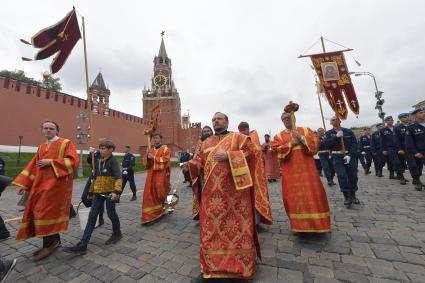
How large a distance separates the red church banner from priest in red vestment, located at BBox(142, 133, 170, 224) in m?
4.02

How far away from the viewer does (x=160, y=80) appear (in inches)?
2282

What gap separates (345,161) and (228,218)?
3.83 metres

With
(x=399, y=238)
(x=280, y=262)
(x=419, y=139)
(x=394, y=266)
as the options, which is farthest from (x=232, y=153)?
(x=419, y=139)

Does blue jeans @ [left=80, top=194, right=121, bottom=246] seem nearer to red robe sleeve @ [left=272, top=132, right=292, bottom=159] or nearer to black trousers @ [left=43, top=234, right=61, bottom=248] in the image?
black trousers @ [left=43, top=234, right=61, bottom=248]

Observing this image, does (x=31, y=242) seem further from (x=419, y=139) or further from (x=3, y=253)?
(x=419, y=139)

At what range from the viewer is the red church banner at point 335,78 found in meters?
5.14

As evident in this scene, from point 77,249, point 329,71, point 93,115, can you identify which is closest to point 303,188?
point 329,71

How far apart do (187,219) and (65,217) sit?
234 centimetres

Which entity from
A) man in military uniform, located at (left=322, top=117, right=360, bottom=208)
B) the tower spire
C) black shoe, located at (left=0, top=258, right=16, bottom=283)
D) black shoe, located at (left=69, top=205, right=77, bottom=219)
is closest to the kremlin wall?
the tower spire

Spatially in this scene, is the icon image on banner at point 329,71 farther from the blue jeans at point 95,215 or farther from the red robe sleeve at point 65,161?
the red robe sleeve at point 65,161

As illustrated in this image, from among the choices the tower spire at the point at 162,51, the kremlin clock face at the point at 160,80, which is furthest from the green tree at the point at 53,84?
the tower spire at the point at 162,51

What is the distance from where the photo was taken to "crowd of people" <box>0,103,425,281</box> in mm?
2441

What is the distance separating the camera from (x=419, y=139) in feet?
20.0

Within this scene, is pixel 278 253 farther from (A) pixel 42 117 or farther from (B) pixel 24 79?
(B) pixel 24 79
